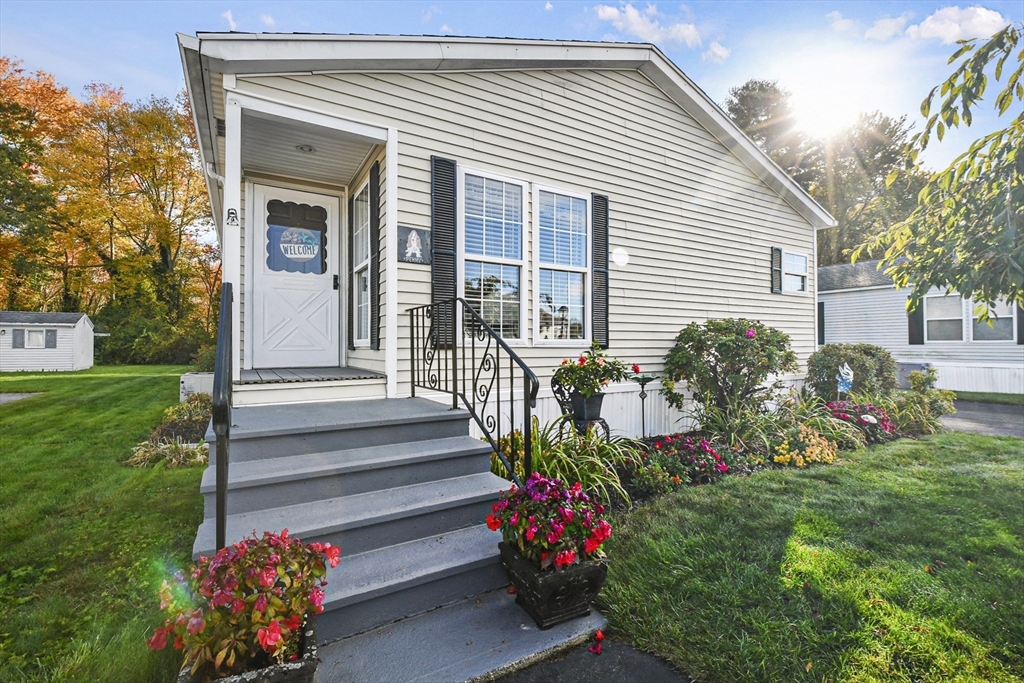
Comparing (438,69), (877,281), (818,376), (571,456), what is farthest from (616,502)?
(877,281)

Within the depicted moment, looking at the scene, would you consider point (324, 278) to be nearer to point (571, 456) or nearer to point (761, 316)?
point (571, 456)

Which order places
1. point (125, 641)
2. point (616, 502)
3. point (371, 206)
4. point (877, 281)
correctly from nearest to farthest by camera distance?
point (125, 641) < point (616, 502) < point (371, 206) < point (877, 281)

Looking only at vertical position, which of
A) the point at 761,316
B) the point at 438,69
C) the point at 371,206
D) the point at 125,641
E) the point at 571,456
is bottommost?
the point at 125,641

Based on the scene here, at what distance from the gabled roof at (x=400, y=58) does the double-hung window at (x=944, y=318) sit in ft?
31.8

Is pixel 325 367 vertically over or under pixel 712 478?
over

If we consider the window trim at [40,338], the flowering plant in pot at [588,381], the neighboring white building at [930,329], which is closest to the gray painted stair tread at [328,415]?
the flowering plant in pot at [588,381]

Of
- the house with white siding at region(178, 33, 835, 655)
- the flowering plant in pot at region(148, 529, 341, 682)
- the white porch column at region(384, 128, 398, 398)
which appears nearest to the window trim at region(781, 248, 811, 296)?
the house with white siding at region(178, 33, 835, 655)

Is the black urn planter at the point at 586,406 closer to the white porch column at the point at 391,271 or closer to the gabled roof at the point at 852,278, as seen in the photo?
the white porch column at the point at 391,271

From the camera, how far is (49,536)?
10.5ft

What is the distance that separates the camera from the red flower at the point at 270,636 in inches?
60.5

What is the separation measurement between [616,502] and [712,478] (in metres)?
1.30

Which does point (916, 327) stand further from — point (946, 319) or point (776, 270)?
point (776, 270)

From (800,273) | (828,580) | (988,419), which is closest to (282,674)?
(828,580)

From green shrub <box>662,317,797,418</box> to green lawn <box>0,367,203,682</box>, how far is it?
5.31m
